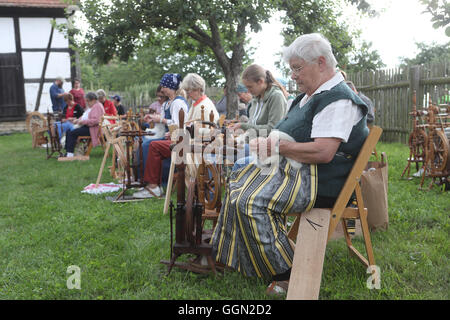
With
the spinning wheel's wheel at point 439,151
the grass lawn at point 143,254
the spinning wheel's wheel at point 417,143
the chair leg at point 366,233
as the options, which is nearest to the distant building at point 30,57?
the grass lawn at point 143,254

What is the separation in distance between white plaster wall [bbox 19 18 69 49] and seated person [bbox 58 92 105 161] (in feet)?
25.3

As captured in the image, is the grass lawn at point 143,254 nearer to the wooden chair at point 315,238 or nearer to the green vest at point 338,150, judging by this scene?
the wooden chair at point 315,238

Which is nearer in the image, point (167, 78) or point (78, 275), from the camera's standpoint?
point (78, 275)

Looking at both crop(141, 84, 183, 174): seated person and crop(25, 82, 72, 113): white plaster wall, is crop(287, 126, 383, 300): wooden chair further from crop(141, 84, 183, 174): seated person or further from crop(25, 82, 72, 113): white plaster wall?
crop(25, 82, 72, 113): white plaster wall

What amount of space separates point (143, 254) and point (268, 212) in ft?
3.97

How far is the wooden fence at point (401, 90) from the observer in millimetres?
8211

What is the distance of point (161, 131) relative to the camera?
548cm

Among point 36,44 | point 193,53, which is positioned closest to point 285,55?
point 193,53

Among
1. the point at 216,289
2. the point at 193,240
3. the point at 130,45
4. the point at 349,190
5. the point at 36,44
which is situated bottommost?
the point at 216,289

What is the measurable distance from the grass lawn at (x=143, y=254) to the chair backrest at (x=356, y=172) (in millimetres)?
479

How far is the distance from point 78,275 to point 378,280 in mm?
1799

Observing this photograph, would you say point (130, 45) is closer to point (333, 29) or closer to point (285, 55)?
point (333, 29)

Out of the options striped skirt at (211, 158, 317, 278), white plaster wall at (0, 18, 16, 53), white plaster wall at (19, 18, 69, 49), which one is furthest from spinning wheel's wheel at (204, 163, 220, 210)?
white plaster wall at (0, 18, 16, 53)
